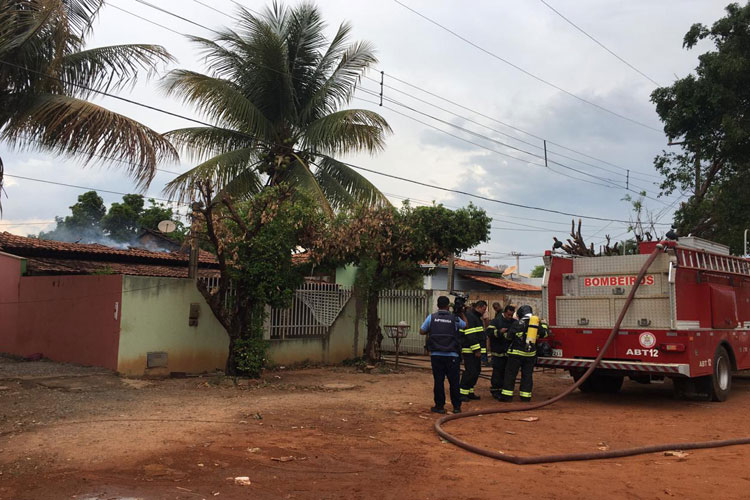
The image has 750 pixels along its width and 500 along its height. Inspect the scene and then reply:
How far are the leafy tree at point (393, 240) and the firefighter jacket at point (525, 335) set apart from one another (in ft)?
13.3

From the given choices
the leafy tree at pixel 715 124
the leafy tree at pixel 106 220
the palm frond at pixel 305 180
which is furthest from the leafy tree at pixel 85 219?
the leafy tree at pixel 715 124

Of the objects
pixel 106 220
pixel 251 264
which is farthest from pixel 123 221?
pixel 251 264

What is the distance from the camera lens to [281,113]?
51.0ft

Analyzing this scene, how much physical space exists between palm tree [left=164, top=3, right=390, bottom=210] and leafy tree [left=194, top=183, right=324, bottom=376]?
10.4ft

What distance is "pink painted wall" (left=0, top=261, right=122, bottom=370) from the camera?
11.0 meters

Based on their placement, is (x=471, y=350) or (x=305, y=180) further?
(x=305, y=180)

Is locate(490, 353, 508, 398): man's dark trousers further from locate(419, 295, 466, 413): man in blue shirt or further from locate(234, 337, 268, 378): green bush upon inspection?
locate(234, 337, 268, 378): green bush

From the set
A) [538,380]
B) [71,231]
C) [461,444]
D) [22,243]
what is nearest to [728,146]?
[538,380]

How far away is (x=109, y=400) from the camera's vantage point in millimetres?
8625

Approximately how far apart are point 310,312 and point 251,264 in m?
3.47

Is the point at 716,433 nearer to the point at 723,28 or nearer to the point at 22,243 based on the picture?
the point at 723,28

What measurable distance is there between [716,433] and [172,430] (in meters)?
6.54

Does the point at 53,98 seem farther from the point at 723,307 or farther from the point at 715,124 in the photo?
the point at 715,124

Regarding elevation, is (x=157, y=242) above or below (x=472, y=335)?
above
